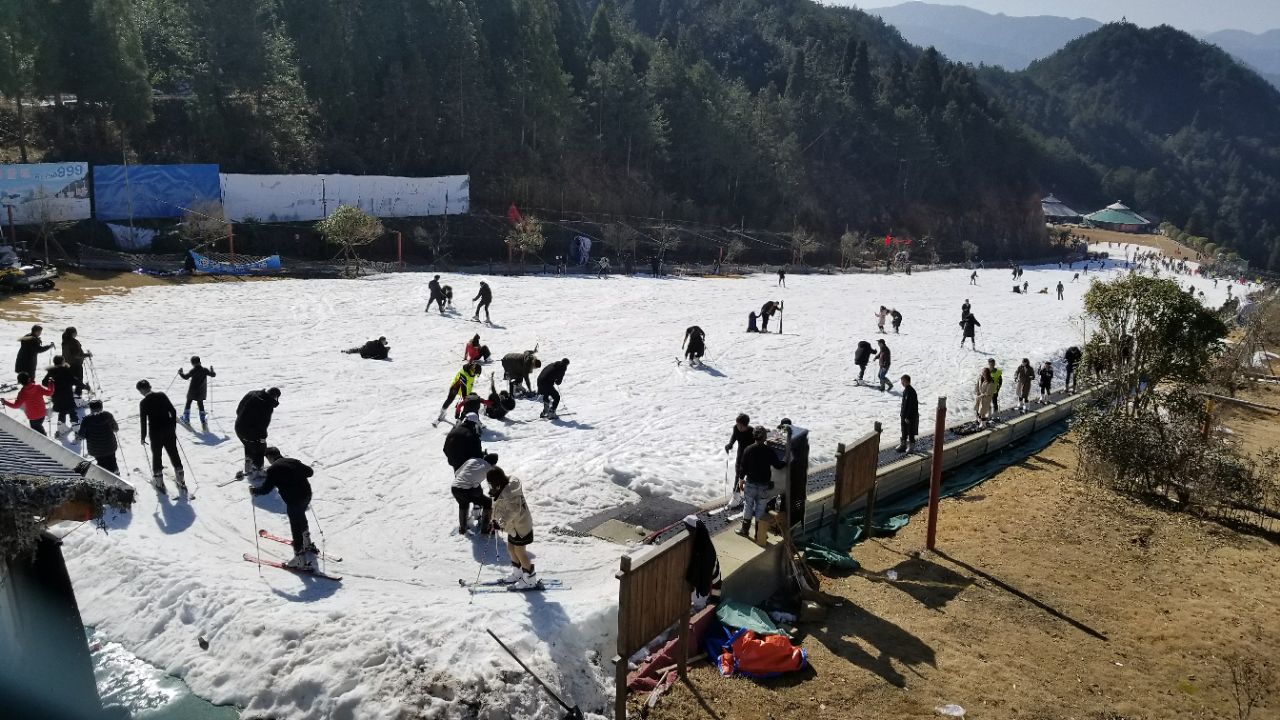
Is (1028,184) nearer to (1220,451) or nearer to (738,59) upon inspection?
(738,59)

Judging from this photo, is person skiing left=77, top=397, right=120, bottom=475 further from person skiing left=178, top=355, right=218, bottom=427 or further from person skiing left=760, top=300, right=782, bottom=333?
person skiing left=760, top=300, right=782, bottom=333

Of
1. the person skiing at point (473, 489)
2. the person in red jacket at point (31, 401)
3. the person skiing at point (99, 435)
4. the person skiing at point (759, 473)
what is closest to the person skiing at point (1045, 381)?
the person skiing at point (759, 473)

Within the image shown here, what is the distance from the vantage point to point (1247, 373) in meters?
33.4

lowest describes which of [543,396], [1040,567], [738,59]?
[1040,567]

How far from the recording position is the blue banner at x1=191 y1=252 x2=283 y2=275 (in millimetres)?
32500

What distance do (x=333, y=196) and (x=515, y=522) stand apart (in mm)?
40477

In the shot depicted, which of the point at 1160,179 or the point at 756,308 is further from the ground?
the point at 1160,179

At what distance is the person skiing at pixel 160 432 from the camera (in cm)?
1202

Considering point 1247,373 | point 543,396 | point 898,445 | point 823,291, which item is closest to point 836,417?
point 898,445

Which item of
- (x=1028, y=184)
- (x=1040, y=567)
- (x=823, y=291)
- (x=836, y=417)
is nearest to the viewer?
(x=1040, y=567)

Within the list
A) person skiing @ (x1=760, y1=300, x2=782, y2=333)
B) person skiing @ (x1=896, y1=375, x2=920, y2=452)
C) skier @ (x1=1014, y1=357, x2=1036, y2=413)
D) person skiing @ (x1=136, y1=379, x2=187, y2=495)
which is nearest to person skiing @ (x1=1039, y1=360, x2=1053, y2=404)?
skier @ (x1=1014, y1=357, x2=1036, y2=413)

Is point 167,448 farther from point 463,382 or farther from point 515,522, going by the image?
point 515,522

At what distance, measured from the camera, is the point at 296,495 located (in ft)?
32.8

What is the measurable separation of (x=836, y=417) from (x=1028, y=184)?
119279mm
